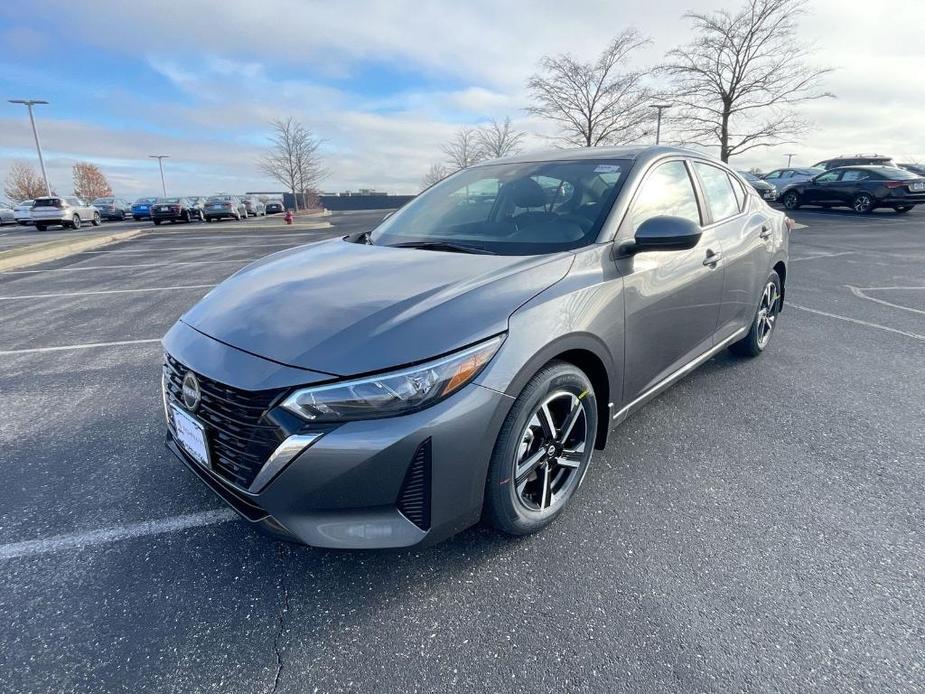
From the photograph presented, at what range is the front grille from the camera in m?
1.68

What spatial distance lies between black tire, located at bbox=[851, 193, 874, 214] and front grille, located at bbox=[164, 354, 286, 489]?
23.8 metres

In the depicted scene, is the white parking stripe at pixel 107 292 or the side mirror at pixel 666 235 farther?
the white parking stripe at pixel 107 292

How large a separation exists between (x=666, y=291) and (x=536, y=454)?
4.02 ft

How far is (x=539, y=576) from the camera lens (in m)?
1.98

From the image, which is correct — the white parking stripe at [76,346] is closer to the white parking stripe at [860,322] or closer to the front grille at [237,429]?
the front grille at [237,429]

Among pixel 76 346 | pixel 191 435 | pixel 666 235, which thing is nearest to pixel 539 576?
pixel 191 435

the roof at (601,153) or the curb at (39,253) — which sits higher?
the roof at (601,153)

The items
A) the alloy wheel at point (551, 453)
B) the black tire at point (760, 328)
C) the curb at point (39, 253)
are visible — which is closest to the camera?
the alloy wheel at point (551, 453)

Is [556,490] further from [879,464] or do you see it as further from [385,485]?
[879,464]

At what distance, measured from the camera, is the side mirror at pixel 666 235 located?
230 centimetres

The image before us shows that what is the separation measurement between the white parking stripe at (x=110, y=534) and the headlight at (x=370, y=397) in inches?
31.7

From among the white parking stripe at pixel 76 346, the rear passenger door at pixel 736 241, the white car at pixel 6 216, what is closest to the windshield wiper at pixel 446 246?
the rear passenger door at pixel 736 241

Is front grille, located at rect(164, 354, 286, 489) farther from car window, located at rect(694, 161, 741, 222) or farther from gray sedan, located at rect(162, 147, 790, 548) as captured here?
car window, located at rect(694, 161, 741, 222)

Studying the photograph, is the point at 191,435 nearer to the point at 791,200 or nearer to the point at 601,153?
the point at 601,153
